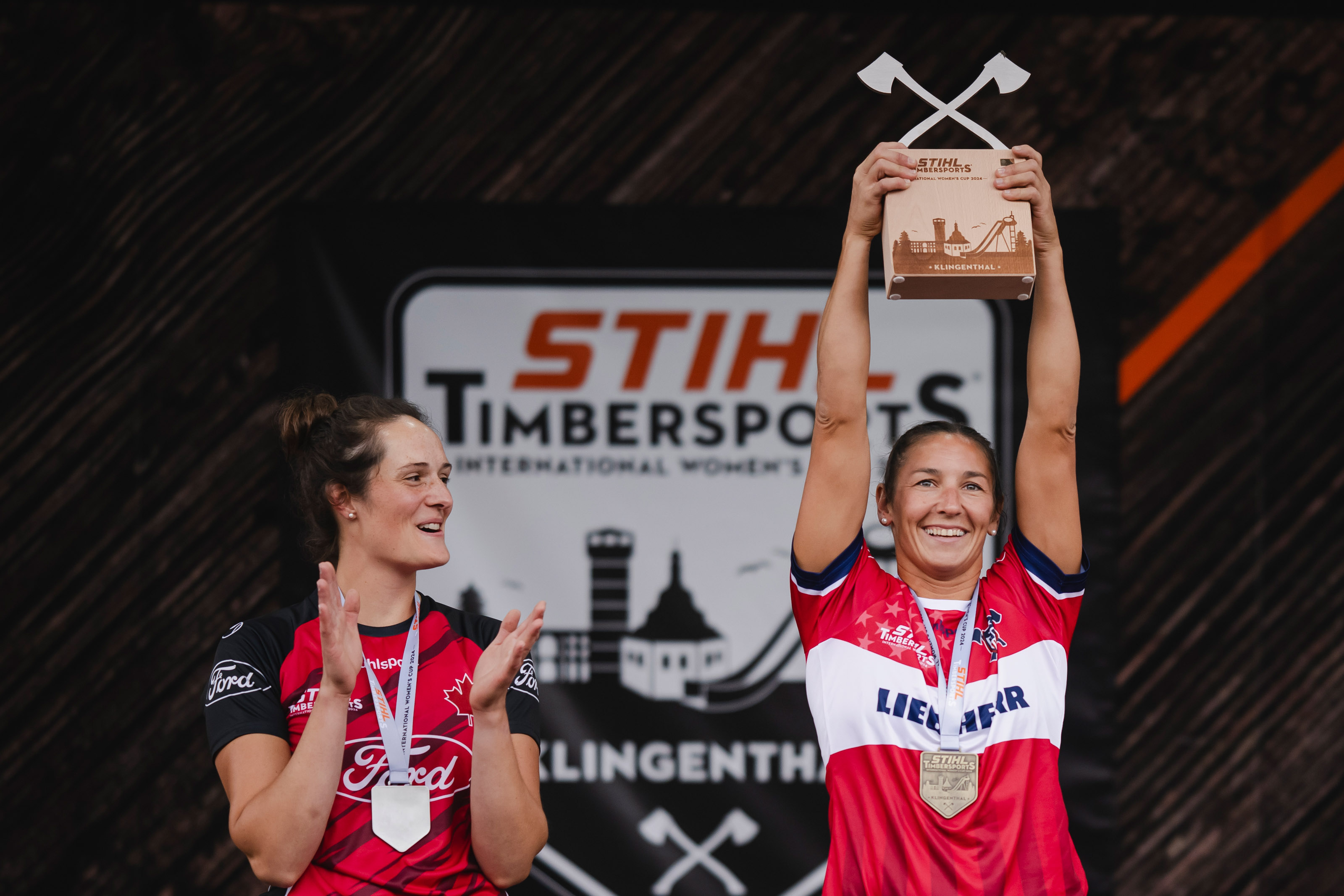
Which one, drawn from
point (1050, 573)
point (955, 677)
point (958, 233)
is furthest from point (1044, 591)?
point (958, 233)

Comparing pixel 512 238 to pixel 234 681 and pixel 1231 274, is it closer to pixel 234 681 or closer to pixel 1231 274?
pixel 234 681

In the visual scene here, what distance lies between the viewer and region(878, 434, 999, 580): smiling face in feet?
5.69

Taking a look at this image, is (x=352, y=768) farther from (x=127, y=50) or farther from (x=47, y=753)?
(x=127, y=50)

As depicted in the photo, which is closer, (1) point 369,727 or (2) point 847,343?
(1) point 369,727

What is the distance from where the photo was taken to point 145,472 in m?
3.18

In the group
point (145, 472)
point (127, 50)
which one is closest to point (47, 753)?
point (145, 472)

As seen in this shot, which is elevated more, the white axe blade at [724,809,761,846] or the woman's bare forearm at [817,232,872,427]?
the woman's bare forearm at [817,232,872,427]

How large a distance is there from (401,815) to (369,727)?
0.13 m

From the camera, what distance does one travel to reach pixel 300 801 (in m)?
1.43

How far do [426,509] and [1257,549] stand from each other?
2.61 meters

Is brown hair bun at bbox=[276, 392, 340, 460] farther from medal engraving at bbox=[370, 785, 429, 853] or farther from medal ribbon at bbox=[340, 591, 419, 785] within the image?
medal engraving at bbox=[370, 785, 429, 853]

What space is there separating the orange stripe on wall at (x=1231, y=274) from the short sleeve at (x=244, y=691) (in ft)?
8.35

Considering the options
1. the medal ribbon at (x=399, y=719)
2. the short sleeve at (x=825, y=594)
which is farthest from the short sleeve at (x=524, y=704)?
the short sleeve at (x=825, y=594)

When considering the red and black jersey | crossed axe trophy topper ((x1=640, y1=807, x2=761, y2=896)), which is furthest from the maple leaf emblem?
crossed axe trophy topper ((x1=640, y1=807, x2=761, y2=896))
